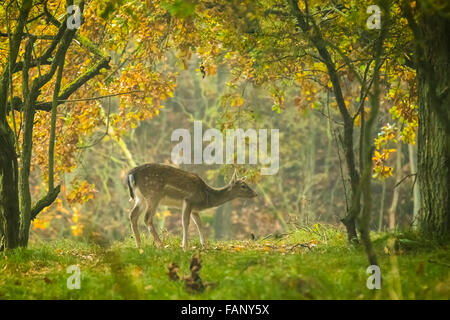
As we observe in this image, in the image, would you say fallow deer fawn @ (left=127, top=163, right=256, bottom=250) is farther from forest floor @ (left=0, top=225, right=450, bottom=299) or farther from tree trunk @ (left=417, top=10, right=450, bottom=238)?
tree trunk @ (left=417, top=10, right=450, bottom=238)

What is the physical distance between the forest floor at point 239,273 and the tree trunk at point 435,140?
0.39 m

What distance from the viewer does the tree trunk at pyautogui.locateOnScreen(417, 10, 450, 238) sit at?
8.96 meters

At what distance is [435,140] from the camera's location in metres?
9.12

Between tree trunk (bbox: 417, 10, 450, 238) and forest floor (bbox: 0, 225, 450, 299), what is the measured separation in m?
0.39

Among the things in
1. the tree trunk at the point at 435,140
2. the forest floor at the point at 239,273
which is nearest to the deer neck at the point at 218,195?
the forest floor at the point at 239,273

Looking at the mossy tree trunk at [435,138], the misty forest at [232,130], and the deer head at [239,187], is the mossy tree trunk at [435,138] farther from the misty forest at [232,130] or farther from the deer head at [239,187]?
the deer head at [239,187]

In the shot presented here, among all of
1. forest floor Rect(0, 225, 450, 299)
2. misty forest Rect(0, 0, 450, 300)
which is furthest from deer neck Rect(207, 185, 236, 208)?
forest floor Rect(0, 225, 450, 299)

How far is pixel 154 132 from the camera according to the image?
29.6 m

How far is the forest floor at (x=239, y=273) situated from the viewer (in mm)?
6801

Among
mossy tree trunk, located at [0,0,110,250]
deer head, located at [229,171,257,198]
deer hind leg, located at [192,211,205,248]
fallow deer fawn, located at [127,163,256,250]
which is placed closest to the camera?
mossy tree trunk, located at [0,0,110,250]
